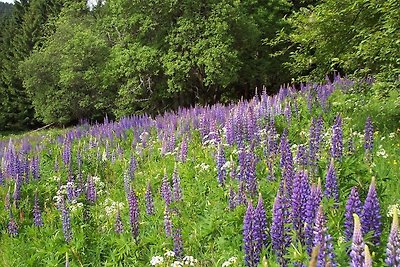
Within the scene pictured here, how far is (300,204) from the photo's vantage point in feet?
10.3

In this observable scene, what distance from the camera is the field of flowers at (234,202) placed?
3.06 m

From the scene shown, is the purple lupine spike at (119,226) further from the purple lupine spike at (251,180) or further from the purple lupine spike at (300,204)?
the purple lupine spike at (300,204)

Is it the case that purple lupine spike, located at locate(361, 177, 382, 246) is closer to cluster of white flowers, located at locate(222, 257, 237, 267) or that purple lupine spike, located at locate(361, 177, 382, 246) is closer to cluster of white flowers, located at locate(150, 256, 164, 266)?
cluster of white flowers, located at locate(222, 257, 237, 267)

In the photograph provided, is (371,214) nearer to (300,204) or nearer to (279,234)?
(300,204)

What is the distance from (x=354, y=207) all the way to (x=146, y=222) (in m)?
2.59

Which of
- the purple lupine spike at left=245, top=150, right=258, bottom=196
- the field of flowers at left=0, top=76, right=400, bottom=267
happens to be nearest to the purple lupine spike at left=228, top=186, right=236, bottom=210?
the field of flowers at left=0, top=76, right=400, bottom=267

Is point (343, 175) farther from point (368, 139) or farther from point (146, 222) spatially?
point (146, 222)

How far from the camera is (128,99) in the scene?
70.9ft

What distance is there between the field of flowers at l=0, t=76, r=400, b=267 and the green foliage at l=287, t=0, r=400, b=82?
92 cm

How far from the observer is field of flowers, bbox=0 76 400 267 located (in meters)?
3.06

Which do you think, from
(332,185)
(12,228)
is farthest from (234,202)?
(12,228)

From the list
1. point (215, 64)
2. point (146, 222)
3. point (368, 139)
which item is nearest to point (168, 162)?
point (146, 222)

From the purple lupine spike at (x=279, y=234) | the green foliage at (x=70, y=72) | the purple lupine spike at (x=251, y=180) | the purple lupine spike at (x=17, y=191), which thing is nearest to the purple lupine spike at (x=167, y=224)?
the purple lupine spike at (x=251, y=180)

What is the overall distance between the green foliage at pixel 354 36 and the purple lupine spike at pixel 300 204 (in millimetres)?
4041
